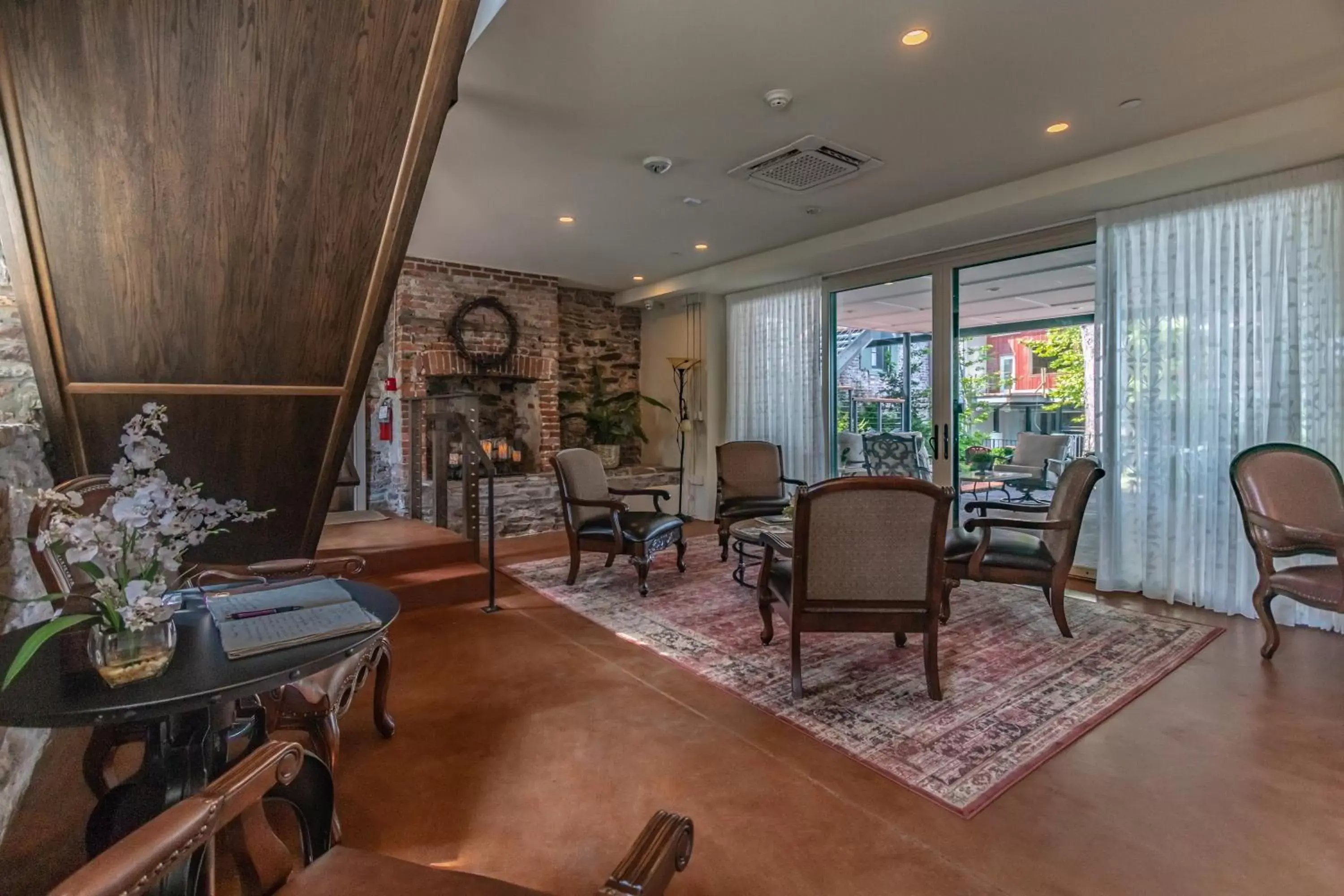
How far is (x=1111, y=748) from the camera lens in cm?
226

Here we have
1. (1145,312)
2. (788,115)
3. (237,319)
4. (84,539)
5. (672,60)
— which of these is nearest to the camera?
(84,539)

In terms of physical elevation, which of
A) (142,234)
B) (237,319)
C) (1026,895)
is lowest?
(1026,895)

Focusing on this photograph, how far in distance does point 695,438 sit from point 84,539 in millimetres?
6133

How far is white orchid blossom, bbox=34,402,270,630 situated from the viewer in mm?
1205

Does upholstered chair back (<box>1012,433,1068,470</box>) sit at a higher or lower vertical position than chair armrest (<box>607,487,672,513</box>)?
higher

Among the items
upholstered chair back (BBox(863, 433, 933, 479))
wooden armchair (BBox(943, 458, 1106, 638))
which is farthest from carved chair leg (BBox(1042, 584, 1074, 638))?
upholstered chair back (BBox(863, 433, 933, 479))

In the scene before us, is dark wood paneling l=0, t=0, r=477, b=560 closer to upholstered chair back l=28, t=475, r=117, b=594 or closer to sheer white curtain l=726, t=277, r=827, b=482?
upholstered chair back l=28, t=475, r=117, b=594

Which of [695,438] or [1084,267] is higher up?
[1084,267]

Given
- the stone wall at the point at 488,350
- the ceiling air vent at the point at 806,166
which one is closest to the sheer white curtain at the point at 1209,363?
the ceiling air vent at the point at 806,166

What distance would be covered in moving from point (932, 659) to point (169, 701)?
8.16ft

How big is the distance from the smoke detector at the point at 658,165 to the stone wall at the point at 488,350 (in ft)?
9.78

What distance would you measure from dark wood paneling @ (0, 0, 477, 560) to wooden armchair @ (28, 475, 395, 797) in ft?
1.47

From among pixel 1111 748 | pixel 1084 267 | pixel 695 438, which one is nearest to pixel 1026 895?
pixel 1111 748

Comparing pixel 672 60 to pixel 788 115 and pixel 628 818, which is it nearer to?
pixel 788 115
